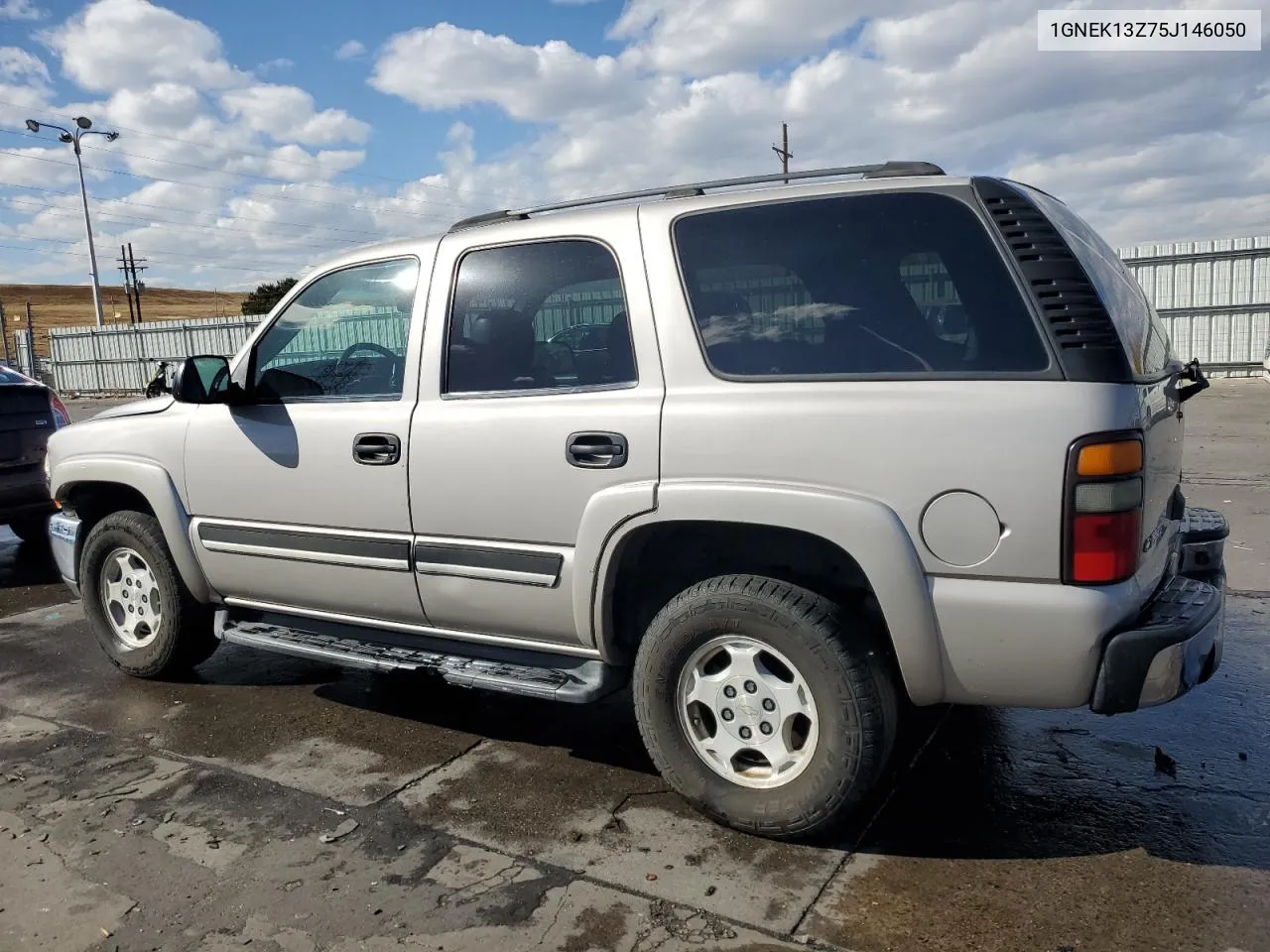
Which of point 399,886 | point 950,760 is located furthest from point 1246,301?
point 399,886

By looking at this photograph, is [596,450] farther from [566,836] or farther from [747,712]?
[566,836]

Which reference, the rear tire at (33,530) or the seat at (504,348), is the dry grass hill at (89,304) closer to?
the rear tire at (33,530)

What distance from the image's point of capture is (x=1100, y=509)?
2539mm

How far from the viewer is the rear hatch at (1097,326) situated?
8.48ft

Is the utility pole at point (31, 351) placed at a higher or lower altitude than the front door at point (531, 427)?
higher

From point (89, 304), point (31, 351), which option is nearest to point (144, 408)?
point (31, 351)

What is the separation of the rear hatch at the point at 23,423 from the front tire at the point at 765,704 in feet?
20.2

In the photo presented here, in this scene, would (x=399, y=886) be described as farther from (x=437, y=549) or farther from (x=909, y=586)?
(x=909, y=586)

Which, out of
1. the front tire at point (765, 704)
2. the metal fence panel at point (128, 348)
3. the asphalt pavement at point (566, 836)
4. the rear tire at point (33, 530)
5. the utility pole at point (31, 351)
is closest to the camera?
the asphalt pavement at point (566, 836)

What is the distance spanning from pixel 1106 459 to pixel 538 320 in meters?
1.91

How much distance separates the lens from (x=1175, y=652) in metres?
2.66

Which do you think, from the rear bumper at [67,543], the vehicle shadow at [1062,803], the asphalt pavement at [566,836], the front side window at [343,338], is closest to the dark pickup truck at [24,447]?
the rear bumper at [67,543]

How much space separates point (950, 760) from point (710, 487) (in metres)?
1.47

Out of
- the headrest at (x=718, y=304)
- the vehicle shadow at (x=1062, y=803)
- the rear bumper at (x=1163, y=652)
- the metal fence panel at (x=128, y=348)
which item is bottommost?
the vehicle shadow at (x=1062, y=803)
